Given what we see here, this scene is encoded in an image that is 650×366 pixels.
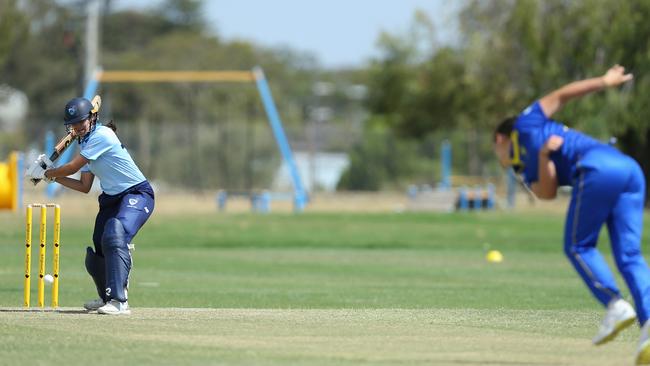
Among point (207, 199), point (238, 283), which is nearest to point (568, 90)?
point (238, 283)

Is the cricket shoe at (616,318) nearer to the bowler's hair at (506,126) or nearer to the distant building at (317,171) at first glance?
the bowler's hair at (506,126)

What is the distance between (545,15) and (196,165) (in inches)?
639

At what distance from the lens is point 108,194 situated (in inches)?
501

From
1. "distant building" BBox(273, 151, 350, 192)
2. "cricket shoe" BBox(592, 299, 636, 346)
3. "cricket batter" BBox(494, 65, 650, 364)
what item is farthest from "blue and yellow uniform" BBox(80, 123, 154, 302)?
"distant building" BBox(273, 151, 350, 192)

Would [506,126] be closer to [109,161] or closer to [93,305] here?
[109,161]

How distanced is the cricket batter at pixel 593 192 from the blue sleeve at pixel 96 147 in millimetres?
4398

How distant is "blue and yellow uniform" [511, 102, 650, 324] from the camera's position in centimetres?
950

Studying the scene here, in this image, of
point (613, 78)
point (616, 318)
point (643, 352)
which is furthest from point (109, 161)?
point (643, 352)

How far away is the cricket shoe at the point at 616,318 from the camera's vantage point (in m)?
9.37

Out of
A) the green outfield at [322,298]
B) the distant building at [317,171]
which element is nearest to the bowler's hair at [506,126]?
the green outfield at [322,298]

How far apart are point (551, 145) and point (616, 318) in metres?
1.33

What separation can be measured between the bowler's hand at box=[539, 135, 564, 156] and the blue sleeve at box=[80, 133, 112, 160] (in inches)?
183

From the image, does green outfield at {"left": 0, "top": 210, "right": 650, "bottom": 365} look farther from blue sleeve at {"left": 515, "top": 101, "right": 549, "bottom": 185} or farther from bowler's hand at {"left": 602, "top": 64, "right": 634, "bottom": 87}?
bowler's hand at {"left": 602, "top": 64, "right": 634, "bottom": 87}

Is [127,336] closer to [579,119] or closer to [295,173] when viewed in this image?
[295,173]
